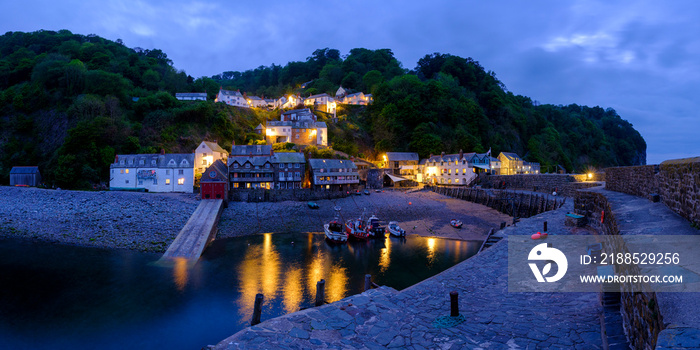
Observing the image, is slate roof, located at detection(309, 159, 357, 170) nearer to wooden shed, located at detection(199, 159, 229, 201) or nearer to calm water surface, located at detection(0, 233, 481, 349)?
wooden shed, located at detection(199, 159, 229, 201)

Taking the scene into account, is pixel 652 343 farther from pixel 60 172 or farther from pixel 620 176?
pixel 60 172

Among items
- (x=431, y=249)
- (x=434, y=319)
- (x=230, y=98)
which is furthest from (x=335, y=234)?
(x=230, y=98)

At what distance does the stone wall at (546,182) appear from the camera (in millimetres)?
43938

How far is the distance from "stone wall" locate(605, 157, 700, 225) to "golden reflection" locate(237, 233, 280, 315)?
1910 cm

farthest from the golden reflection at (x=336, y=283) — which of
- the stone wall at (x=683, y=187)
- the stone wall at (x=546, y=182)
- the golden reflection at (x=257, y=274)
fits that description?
the stone wall at (x=546, y=182)

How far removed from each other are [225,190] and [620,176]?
41538 mm

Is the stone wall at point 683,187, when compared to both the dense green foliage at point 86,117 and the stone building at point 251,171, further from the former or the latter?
the dense green foliage at point 86,117

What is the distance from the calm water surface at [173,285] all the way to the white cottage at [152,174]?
19.0 m

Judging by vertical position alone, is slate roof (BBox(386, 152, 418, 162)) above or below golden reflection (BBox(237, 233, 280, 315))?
above

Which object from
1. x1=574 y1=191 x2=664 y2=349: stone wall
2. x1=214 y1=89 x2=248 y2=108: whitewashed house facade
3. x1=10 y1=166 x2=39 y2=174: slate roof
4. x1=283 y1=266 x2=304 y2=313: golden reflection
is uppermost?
x1=214 y1=89 x2=248 y2=108: whitewashed house facade

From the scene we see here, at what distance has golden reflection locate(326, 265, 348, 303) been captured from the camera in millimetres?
20592

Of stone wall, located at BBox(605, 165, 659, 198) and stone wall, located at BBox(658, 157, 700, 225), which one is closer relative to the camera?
stone wall, located at BBox(658, 157, 700, 225)

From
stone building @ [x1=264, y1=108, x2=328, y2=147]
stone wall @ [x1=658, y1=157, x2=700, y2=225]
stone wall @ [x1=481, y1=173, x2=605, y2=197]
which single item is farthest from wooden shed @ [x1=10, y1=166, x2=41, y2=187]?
stone wall @ [x1=481, y1=173, x2=605, y2=197]

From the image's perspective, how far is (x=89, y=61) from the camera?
79.1m
